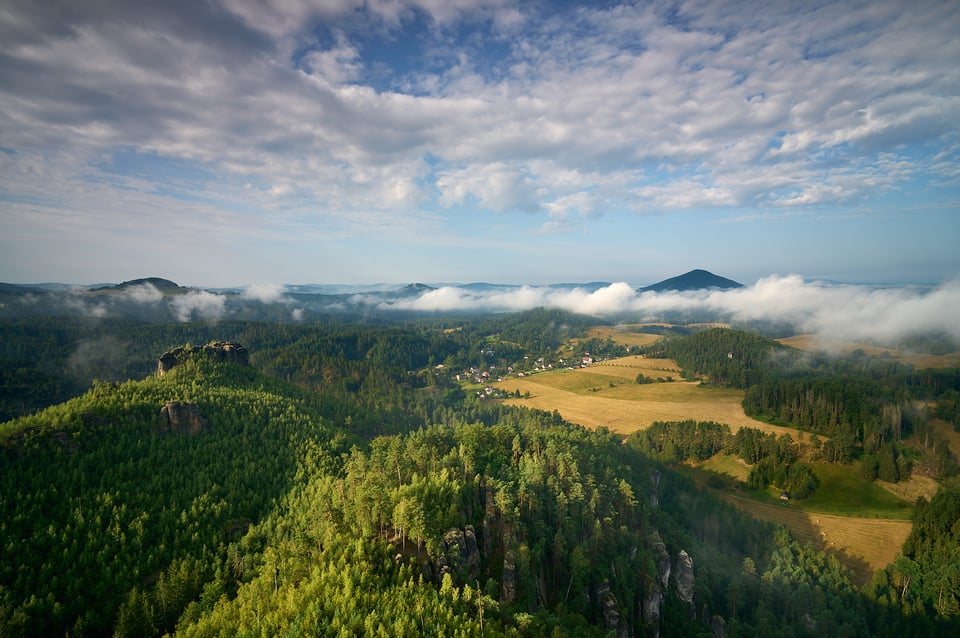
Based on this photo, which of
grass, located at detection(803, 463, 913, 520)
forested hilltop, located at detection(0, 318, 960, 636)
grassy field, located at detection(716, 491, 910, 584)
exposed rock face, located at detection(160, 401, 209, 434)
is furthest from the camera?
grass, located at detection(803, 463, 913, 520)

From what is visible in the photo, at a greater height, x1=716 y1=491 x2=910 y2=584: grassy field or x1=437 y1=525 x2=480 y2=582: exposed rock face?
x1=437 y1=525 x2=480 y2=582: exposed rock face

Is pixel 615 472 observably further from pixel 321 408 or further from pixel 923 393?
pixel 923 393

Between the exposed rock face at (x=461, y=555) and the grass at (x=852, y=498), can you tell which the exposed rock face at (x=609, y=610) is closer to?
the exposed rock face at (x=461, y=555)

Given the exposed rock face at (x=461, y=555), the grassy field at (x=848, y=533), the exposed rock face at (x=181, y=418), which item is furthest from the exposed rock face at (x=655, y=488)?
the exposed rock face at (x=181, y=418)

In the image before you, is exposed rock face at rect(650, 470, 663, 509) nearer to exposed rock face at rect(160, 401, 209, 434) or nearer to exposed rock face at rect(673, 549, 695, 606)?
exposed rock face at rect(673, 549, 695, 606)

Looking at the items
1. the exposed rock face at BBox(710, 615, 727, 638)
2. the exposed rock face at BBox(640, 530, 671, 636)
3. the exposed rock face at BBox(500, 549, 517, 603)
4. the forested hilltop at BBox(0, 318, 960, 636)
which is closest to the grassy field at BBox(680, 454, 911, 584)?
the forested hilltop at BBox(0, 318, 960, 636)

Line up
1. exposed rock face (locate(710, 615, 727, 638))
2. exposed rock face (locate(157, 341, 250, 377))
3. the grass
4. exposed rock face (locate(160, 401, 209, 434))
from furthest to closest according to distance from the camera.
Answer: exposed rock face (locate(157, 341, 250, 377))
the grass
exposed rock face (locate(160, 401, 209, 434))
exposed rock face (locate(710, 615, 727, 638))
